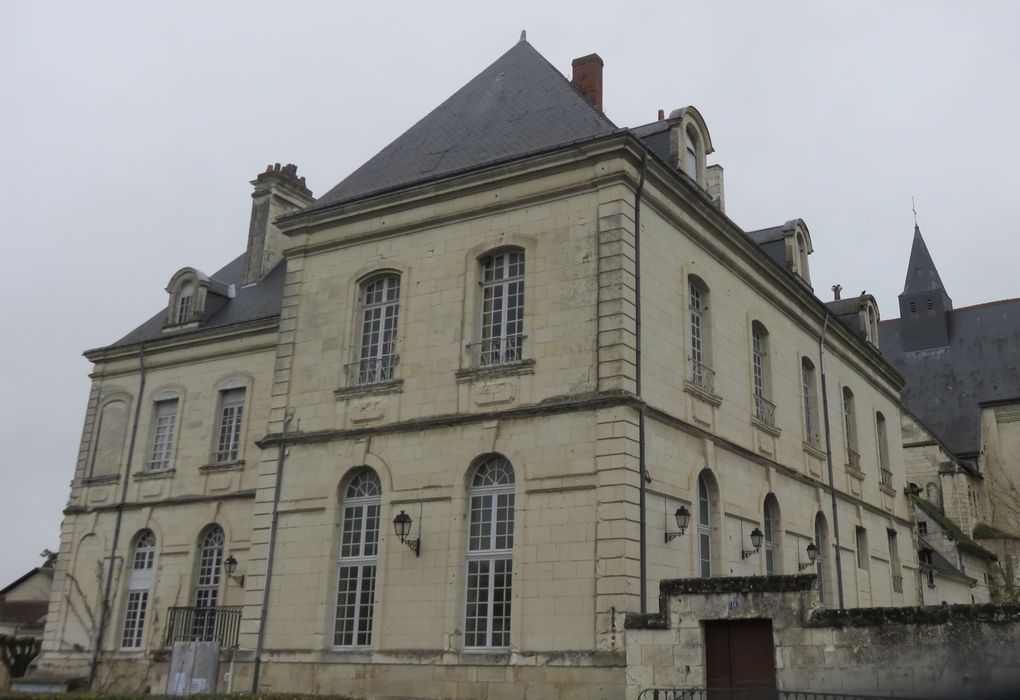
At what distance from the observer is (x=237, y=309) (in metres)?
23.0

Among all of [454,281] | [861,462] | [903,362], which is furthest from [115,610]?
[903,362]

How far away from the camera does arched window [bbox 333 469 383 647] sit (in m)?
14.1

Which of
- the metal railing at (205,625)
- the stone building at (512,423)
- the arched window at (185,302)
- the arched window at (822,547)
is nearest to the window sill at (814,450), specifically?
the stone building at (512,423)

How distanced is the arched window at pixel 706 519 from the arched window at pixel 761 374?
2.64 metres

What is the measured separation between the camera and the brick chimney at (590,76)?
760 inches

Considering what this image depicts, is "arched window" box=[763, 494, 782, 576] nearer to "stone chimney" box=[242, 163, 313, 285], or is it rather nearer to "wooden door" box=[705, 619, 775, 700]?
"wooden door" box=[705, 619, 775, 700]

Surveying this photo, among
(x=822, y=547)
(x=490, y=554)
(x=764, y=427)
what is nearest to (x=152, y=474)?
(x=490, y=554)

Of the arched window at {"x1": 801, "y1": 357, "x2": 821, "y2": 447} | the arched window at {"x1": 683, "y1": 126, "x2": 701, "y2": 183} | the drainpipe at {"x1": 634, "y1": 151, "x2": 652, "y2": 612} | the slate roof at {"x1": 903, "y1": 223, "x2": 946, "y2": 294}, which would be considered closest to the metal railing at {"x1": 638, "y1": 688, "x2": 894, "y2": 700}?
the drainpipe at {"x1": 634, "y1": 151, "x2": 652, "y2": 612}

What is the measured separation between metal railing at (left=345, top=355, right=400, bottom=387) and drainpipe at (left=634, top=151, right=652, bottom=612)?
3863 mm

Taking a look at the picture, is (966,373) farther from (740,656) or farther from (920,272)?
(740,656)

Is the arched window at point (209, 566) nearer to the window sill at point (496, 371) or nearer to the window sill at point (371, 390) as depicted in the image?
the window sill at point (371, 390)

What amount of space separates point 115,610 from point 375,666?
10.0m

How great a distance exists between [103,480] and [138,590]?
2.90 meters

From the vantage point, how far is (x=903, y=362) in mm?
39531
